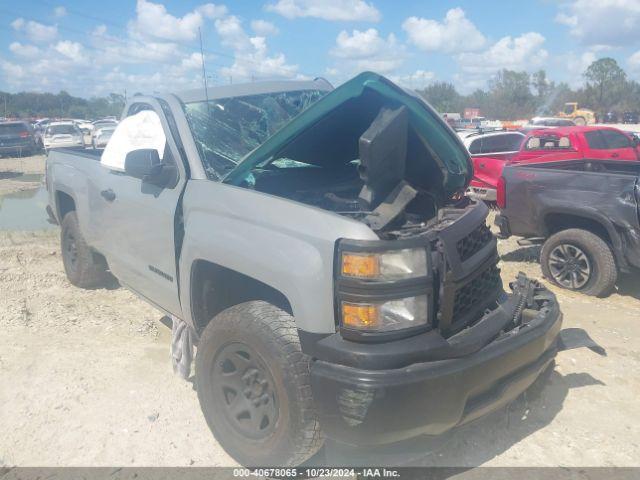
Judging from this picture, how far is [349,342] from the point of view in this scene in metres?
2.40

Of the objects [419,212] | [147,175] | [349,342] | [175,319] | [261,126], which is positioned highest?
[261,126]

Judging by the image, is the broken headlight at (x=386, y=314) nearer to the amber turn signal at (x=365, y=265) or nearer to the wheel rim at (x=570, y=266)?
the amber turn signal at (x=365, y=265)

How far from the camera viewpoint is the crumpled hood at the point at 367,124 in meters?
2.87

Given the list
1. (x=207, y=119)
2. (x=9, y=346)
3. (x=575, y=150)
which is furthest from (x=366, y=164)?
(x=575, y=150)

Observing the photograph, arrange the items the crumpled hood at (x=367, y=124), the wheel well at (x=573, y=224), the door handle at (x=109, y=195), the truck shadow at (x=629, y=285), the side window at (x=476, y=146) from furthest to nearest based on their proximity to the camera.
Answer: the side window at (x=476, y=146)
the truck shadow at (x=629, y=285)
the wheel well at (x=573, y=224)
the door handle at (x=109, y=195)
the crumpled hood at (x=367, y=124)

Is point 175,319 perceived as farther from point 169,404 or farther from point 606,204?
point 606,204

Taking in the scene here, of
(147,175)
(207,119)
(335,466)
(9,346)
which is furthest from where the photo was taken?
(9,346)

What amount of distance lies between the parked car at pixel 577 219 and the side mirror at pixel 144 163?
167 inches

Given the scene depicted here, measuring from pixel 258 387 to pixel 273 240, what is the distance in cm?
76

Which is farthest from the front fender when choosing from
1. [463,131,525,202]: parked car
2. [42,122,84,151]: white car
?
[42,122,84,151]: white car

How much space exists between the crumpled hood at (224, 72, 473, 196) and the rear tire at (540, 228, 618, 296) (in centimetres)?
274

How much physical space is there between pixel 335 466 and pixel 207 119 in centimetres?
236

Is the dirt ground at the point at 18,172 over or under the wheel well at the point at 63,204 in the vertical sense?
under

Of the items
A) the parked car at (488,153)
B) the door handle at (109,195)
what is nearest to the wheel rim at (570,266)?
the parked car at (488,153)
